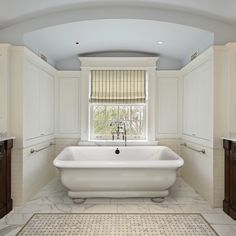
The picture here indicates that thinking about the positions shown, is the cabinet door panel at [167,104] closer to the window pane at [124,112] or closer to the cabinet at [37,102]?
the window pane at [124,112]

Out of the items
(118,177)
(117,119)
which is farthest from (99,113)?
(118,177)

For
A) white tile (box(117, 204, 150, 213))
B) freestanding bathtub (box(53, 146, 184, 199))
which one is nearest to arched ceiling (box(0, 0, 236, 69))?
freestanding bathtub (box(53, 146, 184, 199))

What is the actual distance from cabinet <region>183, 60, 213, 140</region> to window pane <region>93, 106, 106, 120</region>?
1.60 meters

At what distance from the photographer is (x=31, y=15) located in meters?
3.25

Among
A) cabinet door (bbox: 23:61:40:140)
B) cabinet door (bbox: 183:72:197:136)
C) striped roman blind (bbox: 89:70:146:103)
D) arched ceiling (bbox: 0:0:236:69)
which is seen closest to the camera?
arched ceiling (bbox: 0:0:236:69)

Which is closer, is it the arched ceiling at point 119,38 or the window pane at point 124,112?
the arched ceiling at point 119,38

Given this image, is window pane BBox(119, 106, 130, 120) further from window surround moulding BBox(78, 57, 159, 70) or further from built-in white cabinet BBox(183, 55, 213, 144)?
built-in white cabinet BBox(183, 55, 213, 144)

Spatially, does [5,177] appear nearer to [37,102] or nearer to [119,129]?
[37,102]

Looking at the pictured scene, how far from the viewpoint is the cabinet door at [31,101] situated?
3.43 metres

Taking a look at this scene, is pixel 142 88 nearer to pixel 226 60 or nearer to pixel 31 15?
pixel 226 60

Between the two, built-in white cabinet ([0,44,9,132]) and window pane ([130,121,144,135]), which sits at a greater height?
built-in white cabinet ([0,44,9,132])

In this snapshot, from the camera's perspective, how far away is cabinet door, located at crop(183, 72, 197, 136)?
161 inches

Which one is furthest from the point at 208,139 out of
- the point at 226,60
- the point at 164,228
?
the point at 164,228

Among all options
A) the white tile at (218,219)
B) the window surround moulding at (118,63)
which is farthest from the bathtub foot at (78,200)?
the window surround moulding at (118,63)
